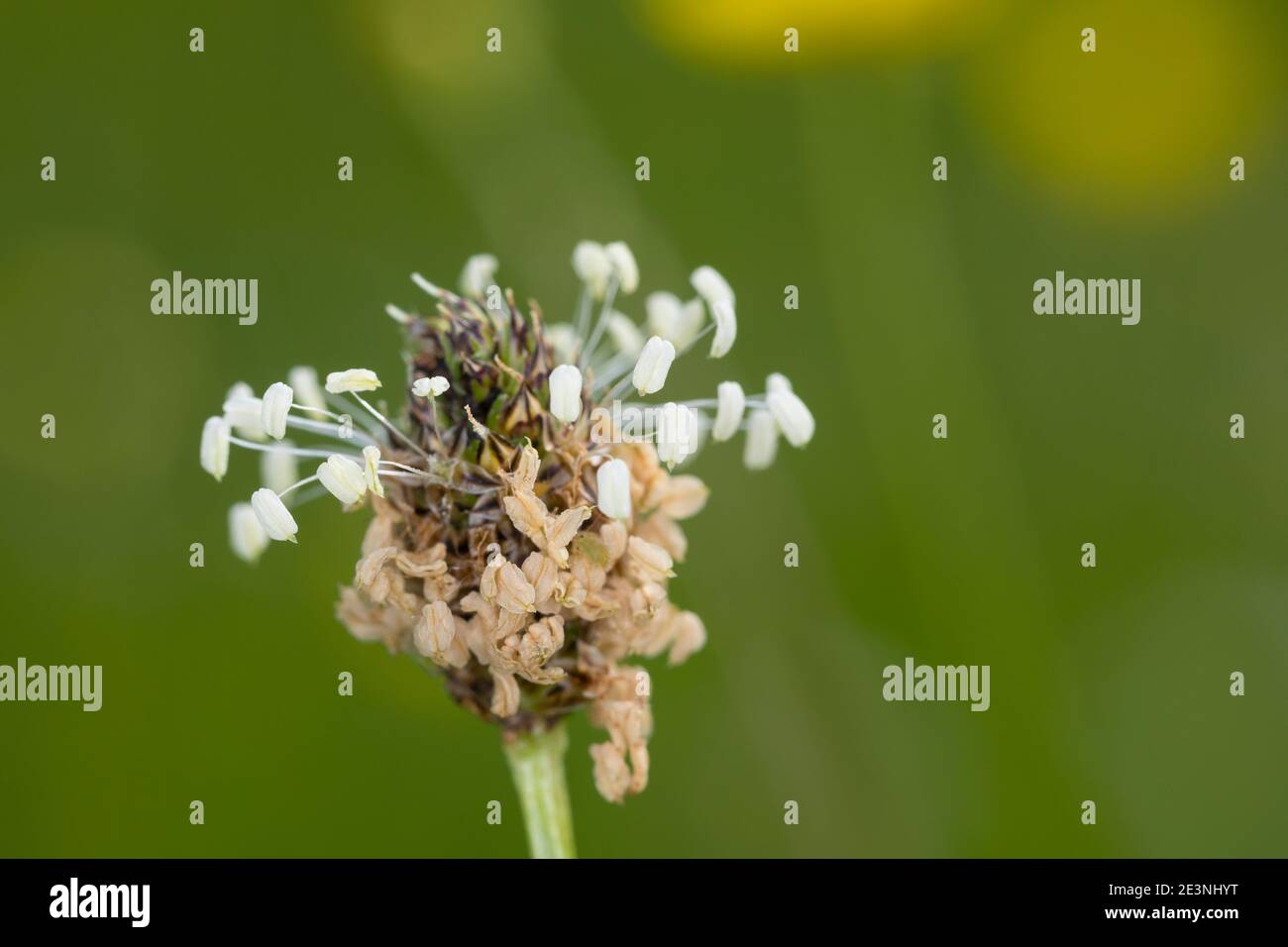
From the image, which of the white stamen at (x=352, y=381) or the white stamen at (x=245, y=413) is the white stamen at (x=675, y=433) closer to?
the white stamen at (x=352, y=381)

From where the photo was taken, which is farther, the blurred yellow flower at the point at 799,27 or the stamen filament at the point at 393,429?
the blurred yellow flower at the point at 799,27

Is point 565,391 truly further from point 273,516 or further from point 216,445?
point 216,445

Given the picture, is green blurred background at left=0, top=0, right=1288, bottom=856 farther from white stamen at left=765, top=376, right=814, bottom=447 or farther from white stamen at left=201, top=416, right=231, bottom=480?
white stamen at left=201, top=416, right=231, bottom=480

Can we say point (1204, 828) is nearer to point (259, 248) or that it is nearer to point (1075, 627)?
point (1075, 627)

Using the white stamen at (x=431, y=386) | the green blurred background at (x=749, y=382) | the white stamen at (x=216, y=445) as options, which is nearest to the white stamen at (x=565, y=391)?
the white stamen at (x=431, y=386)

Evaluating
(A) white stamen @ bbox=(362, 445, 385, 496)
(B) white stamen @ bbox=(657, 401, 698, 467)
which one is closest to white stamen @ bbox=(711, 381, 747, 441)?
(B) white stamen @ bbox=(657, 401, 698, 467)

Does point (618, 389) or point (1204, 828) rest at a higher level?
point (618, 389)

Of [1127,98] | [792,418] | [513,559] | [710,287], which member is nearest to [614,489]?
[513,559]
